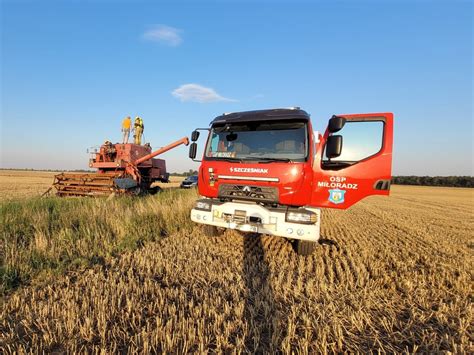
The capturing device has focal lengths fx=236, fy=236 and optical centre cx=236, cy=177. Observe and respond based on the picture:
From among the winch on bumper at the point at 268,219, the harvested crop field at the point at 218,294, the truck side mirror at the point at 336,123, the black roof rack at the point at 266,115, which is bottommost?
the harvested crop field at the point at 218,294

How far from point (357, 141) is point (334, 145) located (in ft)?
2.07

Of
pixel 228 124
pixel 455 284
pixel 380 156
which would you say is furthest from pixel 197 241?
pixel 455 284

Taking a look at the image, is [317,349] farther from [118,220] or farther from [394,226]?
[394,226]

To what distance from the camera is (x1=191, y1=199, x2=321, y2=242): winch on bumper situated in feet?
12.6

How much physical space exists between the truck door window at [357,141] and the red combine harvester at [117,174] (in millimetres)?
8492

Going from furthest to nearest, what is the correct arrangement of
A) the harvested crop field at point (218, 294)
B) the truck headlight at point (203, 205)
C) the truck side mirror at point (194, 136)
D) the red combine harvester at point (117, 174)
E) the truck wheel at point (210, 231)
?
the red combine harvester at point (117, 174)
the truck side mirror at point (194, 136)
the truck wheel at point (210, 231)
the truck headlight at point (203, 205)
the harvested crop field at point (218, 294)

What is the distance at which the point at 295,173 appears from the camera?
3990 millimetres

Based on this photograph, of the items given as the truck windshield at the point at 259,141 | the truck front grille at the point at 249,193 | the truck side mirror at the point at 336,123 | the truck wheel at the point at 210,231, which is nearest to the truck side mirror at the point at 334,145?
the truck side mirror at the point at 336,123

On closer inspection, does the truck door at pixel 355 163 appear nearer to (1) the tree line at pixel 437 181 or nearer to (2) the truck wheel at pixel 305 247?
(2) the truck wheel at pixel 305 247

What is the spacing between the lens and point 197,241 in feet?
16.5

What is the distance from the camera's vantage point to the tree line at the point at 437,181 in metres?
49.0

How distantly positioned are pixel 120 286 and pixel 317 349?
225cm

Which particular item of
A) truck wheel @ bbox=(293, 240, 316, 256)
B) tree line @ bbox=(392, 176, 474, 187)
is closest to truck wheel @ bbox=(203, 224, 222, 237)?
truck wheel @ bbox=(293, 240, 316, 256)

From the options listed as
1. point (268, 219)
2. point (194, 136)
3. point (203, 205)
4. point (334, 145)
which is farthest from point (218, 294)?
point (194, 136)
